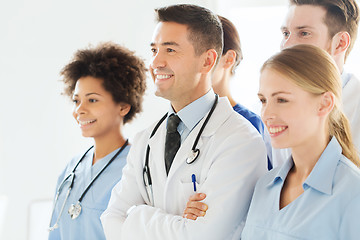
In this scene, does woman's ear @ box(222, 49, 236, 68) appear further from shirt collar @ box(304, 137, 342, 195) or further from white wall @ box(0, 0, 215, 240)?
white wall @ box(0, 0, 215, 240)

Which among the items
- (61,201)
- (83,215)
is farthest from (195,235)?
(61,201)

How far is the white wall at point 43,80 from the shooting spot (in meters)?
3.58

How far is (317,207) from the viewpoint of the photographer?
1.26 m

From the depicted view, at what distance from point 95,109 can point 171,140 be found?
0.67 m

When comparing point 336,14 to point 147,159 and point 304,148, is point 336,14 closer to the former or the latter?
point 304,148

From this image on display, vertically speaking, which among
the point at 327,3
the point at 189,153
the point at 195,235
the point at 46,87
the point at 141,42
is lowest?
the point at 195,235

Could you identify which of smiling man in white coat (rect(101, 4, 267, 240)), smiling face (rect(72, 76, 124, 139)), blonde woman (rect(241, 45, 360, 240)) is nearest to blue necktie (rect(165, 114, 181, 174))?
smiling man in white coat (rect(101, 4, 267, 240))

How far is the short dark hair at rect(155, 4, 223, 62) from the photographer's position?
5.63 feet

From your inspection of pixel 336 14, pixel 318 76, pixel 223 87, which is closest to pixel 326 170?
pixel 318 76

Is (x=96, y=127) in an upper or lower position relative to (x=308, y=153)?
upper

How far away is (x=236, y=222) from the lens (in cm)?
154

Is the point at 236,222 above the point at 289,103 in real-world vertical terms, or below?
below

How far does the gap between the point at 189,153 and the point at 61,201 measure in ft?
3.04

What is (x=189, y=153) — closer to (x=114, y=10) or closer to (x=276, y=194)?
(x=276, y=194)
